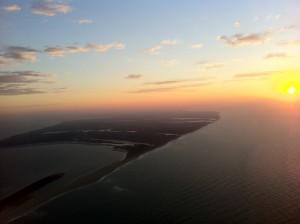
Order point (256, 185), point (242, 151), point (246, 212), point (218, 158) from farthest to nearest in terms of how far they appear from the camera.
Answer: point (242, 151) → point (218, 158) → point (256, 185) → point (246, 212)

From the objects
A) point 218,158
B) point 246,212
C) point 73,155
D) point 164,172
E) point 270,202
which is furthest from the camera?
point 73,155

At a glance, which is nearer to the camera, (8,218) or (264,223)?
(264,223)

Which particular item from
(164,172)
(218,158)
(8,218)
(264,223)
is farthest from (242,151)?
(8,218)

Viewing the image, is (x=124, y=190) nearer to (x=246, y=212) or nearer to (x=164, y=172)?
(x=164, y=172)

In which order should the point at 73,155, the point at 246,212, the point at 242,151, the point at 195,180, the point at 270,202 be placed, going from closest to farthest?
the point at 246,212 → the point at 270,202 → the point at 195,180 → the point at 242,151 → the point at 73,155

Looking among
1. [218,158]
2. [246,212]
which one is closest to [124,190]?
[246,212]

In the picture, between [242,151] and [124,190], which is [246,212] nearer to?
[124,190]
